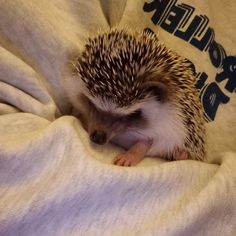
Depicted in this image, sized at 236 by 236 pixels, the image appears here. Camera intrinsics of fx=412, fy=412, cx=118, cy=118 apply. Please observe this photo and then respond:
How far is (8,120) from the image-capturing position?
3.14 feet

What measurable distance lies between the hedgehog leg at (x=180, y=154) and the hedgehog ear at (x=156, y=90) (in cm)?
16

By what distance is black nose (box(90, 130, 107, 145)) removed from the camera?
0.98 metres

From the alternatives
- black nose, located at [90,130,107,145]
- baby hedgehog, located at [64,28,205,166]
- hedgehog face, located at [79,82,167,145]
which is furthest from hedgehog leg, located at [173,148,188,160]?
black nose, located at [90,130,107,145]

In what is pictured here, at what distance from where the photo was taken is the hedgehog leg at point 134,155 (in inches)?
38.8

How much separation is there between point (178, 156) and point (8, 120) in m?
0.46

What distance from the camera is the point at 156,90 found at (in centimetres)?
105

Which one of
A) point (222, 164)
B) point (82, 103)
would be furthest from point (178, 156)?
point (82, 103)

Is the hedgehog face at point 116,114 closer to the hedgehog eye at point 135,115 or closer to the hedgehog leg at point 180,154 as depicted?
the hedgehog eye at point 135,115

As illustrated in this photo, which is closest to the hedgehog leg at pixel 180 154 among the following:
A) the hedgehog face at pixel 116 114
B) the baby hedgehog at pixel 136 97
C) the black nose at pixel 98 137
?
the baby hedgehog at pixel 136 97

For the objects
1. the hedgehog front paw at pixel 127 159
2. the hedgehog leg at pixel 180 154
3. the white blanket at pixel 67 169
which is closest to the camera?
the white blanket at pixel 67 169

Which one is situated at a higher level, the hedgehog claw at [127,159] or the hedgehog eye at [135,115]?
the hedgehog eye at [135,115]

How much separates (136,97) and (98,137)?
0.45 feet

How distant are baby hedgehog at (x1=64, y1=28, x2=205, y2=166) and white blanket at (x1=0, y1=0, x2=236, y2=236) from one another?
0.15ft

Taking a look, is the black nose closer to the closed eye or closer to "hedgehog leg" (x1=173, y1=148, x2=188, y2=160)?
the closed eye
